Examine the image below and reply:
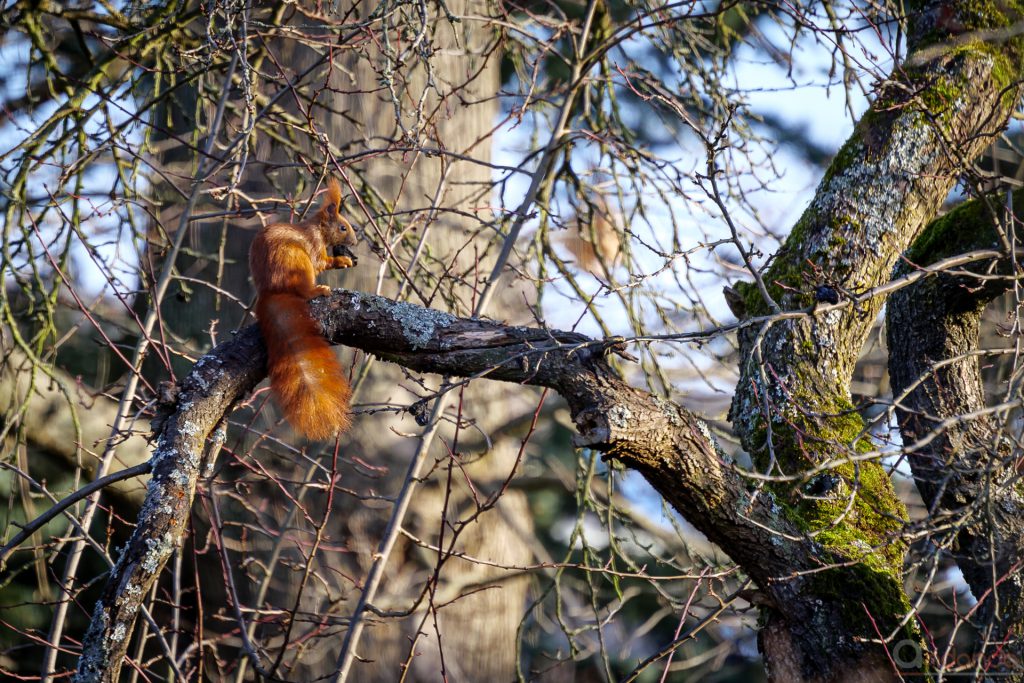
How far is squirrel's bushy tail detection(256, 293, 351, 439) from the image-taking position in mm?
2367

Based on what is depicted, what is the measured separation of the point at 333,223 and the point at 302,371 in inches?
41.3

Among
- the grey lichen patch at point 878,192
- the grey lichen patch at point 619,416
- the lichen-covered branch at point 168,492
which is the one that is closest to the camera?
the lichen-covered branch at point 168,492

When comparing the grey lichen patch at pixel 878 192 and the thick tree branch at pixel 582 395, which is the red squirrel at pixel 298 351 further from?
the grey lichen patch at pixel 878 192

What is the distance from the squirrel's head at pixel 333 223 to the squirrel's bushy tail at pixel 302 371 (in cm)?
83

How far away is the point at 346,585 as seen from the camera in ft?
16.4

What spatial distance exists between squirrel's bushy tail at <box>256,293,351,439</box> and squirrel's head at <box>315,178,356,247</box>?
0.83 metres

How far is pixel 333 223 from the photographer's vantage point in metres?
3.30

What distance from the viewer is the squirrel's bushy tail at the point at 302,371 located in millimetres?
2367

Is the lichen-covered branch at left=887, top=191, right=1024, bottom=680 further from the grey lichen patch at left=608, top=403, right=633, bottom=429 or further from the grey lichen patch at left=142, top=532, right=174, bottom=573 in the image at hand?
the grey lichen patch at left=142, top=532, right=174, bottom=573

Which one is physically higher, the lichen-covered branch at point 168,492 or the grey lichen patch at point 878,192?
the grey lichen patch at point 878,192

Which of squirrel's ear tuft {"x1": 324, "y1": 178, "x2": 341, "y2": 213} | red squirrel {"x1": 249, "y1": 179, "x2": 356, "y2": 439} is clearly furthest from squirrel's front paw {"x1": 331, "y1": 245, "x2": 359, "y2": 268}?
red squirrel {"x1": 249, "y1": 179, "x2": 356, "y2": 439}

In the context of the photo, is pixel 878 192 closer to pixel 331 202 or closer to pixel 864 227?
pixel 864 227

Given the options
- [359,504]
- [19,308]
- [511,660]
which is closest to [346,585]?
[359,504]

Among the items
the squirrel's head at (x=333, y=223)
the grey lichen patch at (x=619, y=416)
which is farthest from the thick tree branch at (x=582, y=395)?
the squirrel's head at (x=333, y=223)
